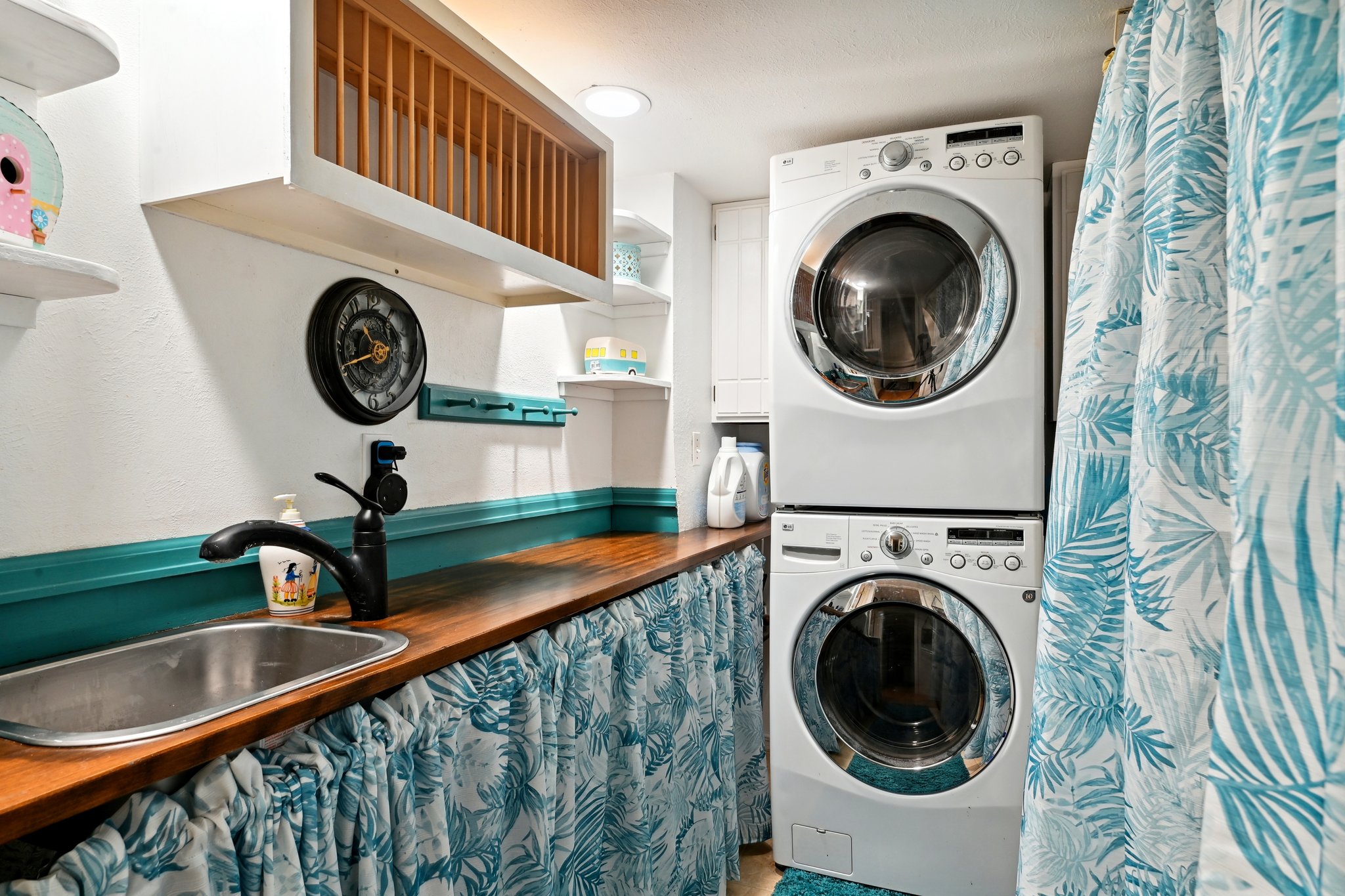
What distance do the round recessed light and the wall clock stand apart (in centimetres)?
85

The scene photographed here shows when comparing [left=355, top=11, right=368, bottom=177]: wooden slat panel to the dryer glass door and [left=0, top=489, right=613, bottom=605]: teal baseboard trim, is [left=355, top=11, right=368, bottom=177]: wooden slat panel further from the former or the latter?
the dryer glass door

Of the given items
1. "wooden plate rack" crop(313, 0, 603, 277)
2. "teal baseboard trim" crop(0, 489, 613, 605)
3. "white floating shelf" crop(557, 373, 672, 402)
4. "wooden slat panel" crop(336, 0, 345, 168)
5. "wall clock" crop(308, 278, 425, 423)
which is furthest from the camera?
"white floating shelf" crop(557, 373, 672, 402)

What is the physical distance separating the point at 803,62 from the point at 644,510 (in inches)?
60.8

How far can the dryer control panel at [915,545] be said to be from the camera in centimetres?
204

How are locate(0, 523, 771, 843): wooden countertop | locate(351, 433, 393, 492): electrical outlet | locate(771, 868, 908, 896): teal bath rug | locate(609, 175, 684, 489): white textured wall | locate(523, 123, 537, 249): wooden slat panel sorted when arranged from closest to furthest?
locate(0, 523, 771, 843): wooden countertop
locate(351, 433, 393, 492): electrical outlet
locate(523, 123, 537, 249): wooden slat panel
locate(771, 868, 908, 896): teal bath rug
locate(609, 175, 684, 489): white textured wall

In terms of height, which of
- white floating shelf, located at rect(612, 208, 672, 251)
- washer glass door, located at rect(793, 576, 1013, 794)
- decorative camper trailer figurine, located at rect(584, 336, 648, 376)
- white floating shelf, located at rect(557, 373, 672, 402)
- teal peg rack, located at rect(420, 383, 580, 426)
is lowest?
washer glass door, located at rect(793, 576, 1013, 794)

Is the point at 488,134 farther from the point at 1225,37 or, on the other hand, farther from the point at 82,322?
the point at 1225,37

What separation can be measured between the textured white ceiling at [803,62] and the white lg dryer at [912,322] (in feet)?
0.51

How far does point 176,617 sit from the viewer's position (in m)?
1.28

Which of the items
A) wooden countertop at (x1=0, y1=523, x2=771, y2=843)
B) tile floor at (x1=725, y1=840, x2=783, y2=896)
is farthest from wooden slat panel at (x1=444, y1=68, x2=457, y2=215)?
tile floor at (x1=725, y1=840, x2=783, y2=896)

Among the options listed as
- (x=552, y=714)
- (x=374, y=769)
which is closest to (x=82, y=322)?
(x=374, y=769)

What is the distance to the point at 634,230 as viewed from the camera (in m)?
2.53

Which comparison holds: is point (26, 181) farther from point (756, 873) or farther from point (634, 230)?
point (756, 873)

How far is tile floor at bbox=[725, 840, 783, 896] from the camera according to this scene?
85.7 inches
